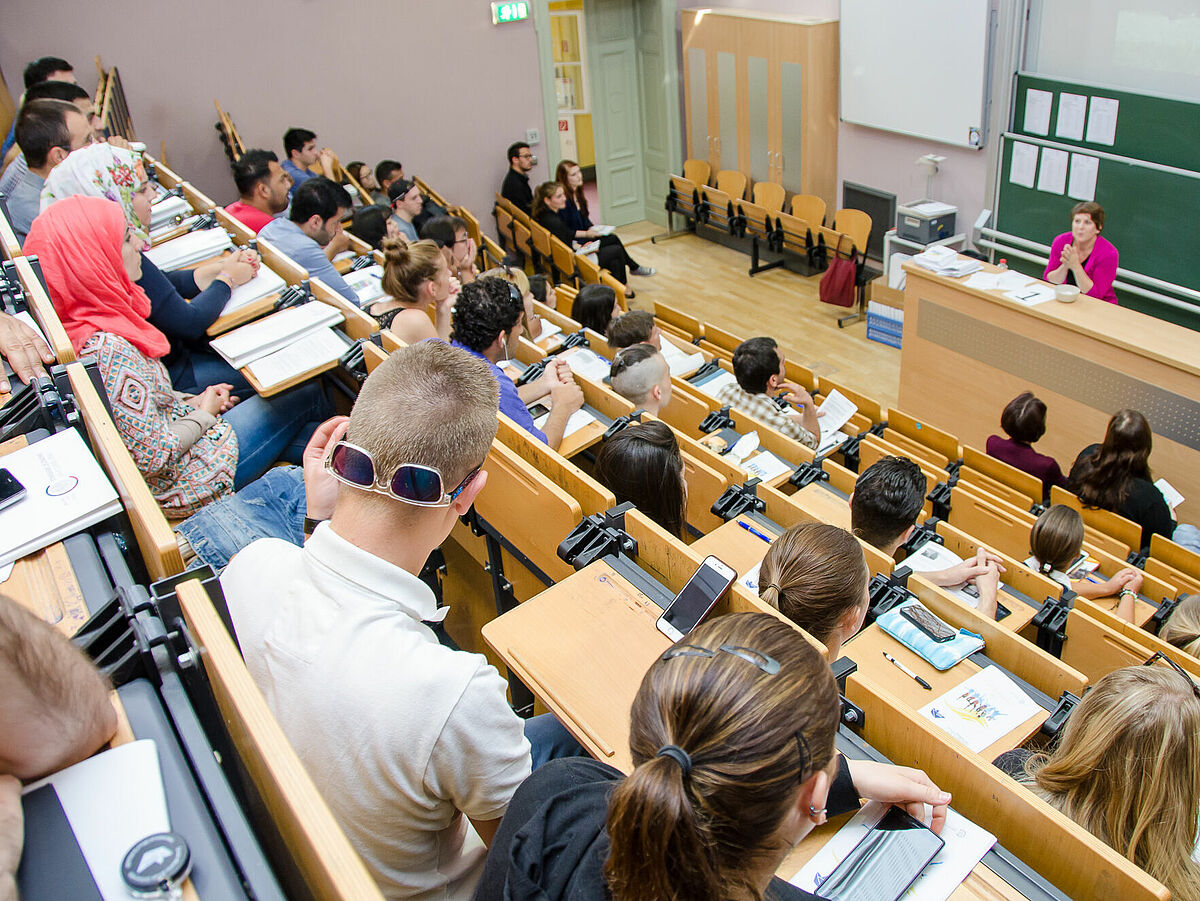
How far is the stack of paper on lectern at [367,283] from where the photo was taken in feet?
14.3

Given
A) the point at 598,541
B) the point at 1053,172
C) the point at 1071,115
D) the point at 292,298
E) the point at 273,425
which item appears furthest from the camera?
the point at 1053,172

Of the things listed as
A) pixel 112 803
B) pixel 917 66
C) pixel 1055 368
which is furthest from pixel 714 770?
pixel 917 66

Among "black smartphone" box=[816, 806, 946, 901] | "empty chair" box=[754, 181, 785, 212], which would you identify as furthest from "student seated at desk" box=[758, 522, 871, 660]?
"empty chair" box=[754, 181, 785, 212]

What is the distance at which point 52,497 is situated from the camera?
163 centimetres

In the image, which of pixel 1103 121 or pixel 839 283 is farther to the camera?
pixel 839 283

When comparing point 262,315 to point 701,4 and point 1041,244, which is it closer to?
point 1041,244

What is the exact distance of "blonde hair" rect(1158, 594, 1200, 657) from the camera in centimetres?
269

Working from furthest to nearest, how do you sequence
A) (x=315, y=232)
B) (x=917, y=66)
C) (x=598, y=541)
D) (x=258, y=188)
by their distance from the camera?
(x=917, y=66) < (x=258, y=188) < (x=315, y=232) < (x=598, y=541)

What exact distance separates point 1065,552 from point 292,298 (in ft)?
10.5

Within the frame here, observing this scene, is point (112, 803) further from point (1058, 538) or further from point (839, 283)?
point (839, 283)

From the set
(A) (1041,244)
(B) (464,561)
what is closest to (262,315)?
(B) (464,561)

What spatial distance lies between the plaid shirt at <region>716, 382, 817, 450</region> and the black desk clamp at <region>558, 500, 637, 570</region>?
210 cm

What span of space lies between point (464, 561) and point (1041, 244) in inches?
221

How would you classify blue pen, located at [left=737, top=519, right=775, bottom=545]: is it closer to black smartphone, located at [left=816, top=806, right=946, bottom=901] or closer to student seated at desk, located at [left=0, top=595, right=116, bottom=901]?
black smartphone, located at [left=816, top=806, right=946, bottom=901]
